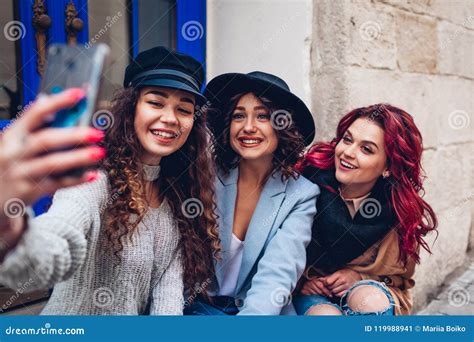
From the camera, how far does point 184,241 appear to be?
146 centimetres

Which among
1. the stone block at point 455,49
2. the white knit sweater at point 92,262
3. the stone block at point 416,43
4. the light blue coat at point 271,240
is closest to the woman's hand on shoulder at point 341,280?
the light blue coat at point 271,240

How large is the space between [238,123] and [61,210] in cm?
68

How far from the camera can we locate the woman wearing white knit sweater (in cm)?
130

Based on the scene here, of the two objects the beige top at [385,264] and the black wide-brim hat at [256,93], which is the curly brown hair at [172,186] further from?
the beige top at [385,264]

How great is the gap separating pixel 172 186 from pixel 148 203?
0.29 feet

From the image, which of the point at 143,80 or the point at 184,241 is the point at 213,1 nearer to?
the point at 143,80

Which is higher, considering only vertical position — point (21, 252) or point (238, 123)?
point (238, 123)

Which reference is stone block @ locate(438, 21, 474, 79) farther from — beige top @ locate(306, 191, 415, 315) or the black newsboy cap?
the black newsboy cap

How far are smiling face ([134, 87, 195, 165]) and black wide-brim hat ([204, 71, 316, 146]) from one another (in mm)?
258

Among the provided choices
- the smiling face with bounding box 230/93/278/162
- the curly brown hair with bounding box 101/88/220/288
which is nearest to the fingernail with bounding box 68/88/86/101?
the curly brown hair with bounding box 101/88/220/288

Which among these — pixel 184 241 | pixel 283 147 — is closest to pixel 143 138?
pixel 184 241

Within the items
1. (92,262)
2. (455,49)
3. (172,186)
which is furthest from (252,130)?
(455,49)

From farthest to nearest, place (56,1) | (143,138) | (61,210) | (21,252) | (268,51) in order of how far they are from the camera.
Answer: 1. (268,51)
2. (56,1)
3. (143,138)
4. (61,210)
5. (21,252)

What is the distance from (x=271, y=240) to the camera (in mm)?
1543
